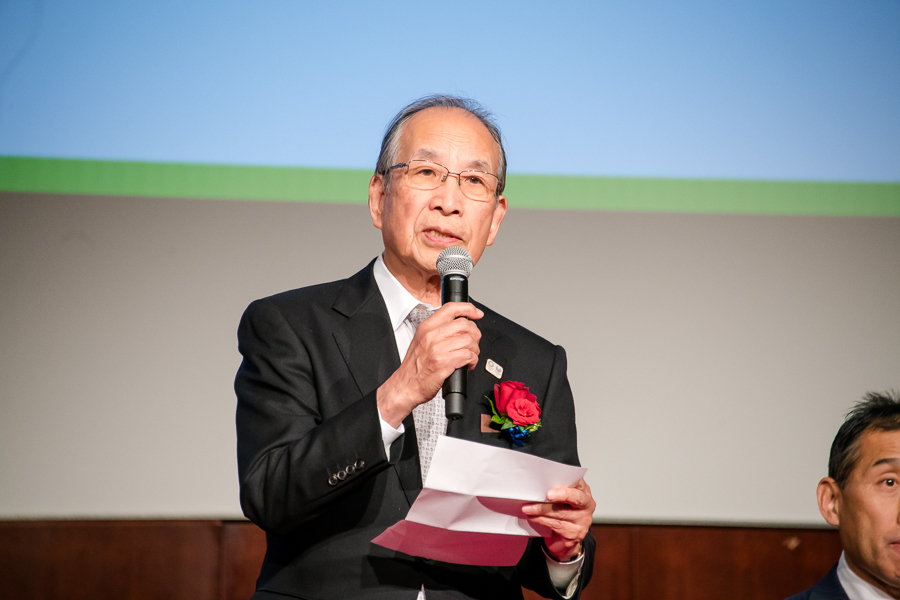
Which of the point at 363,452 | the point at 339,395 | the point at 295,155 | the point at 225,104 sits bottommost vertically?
the point at 363,452

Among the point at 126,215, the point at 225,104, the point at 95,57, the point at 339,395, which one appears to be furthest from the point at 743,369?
the point at 95,57

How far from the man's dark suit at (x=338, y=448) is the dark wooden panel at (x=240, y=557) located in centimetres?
148

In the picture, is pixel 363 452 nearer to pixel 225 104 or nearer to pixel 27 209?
pixel 225 104

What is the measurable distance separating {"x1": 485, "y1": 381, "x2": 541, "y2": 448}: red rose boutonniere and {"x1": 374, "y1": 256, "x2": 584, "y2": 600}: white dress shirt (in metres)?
0.22

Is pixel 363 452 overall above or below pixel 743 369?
below

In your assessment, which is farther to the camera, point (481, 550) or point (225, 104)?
point (225, 104)

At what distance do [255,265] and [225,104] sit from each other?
23.8 inches

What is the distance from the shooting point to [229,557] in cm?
288

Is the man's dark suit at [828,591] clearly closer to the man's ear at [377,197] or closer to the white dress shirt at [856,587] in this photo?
the white dress shirt at [856,587]

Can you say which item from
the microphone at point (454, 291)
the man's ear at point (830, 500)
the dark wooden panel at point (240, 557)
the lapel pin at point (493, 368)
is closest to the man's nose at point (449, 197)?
the microphone at point (454, 291)

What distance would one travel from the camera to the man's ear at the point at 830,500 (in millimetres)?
1990

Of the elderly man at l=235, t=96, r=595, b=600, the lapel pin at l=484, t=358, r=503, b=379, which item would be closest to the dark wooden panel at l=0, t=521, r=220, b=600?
the elderly man at l=235, t=96, r=595, b=600

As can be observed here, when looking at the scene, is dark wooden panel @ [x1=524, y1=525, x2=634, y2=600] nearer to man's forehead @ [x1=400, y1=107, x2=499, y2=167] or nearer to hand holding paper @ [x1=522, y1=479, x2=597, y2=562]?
hand holding paper @ [x1=522, y1=479, x2=597, y2=562]

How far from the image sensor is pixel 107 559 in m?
2.83
